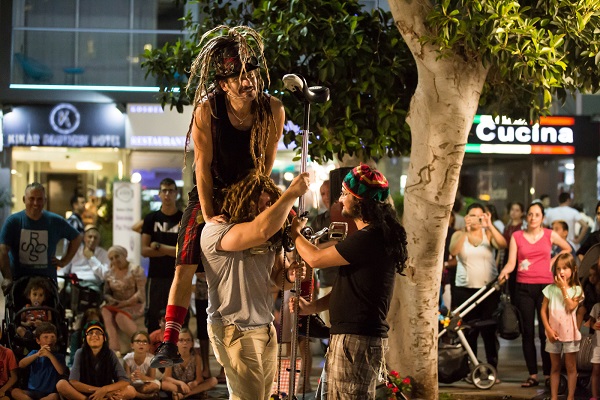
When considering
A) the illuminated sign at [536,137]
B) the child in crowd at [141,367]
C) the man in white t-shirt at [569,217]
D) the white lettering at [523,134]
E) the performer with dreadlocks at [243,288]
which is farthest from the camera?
the man in white t-shirt at [569,217]

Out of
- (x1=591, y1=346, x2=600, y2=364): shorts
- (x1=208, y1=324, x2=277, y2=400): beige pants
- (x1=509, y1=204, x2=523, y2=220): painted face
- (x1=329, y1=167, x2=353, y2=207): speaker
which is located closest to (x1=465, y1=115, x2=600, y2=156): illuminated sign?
(x1=509, y1=204, x2=523, y2=220): painted face

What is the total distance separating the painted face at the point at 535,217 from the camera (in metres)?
10.6

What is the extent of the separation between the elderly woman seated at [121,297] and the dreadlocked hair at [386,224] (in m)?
6.17

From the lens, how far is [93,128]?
18.2 m

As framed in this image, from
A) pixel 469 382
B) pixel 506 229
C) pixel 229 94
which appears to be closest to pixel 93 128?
pixel 506 229

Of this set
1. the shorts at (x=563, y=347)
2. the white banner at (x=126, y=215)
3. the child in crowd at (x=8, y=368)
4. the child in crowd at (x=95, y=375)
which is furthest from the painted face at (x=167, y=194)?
the white banner at (x=126, y=215)

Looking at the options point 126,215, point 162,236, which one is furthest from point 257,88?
point 126,215

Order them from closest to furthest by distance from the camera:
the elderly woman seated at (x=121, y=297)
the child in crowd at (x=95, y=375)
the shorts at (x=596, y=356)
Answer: the child in crowd at (x=95, y=375) < the shorts at (x=596, y=356) < the elderly woman seated at (x=121, y=297)

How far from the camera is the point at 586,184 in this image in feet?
56.3

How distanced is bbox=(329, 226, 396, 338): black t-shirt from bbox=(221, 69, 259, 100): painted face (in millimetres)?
939

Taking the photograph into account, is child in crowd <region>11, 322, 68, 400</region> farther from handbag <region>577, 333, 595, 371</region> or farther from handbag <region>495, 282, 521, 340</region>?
handbag <region>577, 333, 595, 371</region>

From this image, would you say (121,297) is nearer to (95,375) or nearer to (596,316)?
(95,375)

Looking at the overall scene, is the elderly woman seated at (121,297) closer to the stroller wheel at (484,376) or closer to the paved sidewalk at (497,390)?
the paved sidewalk at (497,390)

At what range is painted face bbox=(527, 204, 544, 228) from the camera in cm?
1055
